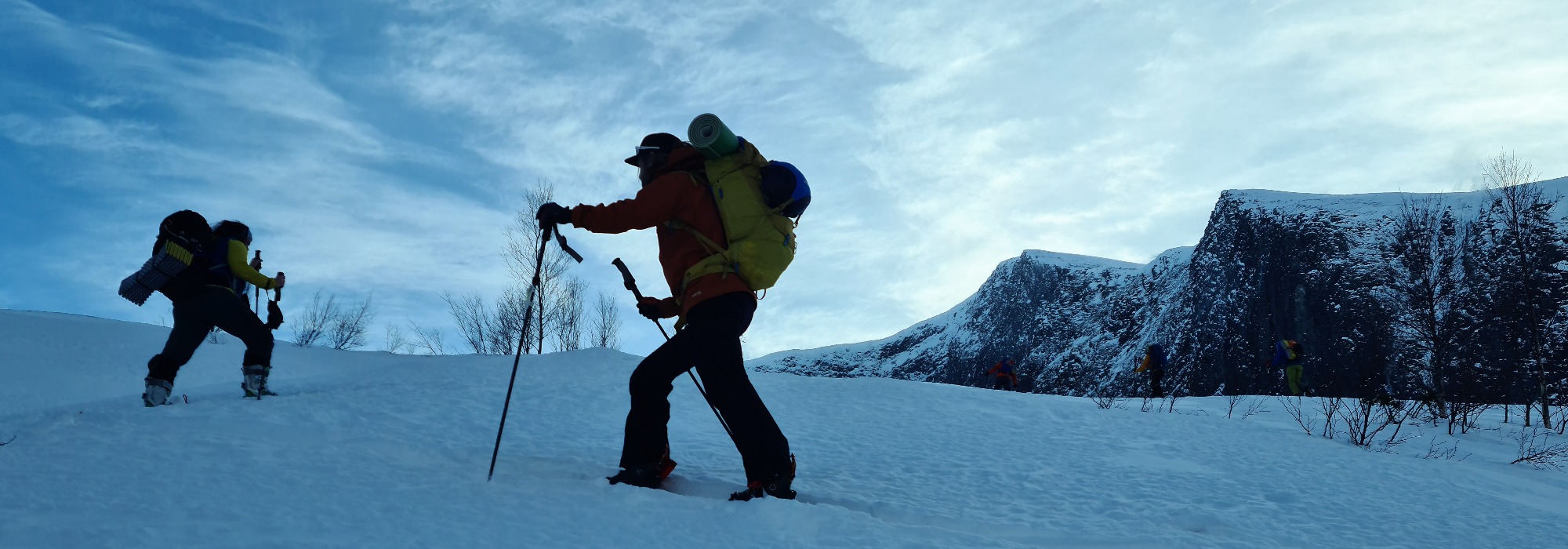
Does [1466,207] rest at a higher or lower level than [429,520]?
higher

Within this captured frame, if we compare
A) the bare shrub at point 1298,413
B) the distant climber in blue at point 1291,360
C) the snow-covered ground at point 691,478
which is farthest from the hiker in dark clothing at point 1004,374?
the snow-covered ground at point 691,478

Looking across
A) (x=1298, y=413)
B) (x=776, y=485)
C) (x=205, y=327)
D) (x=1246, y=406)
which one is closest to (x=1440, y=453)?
(x=1298, y=413)

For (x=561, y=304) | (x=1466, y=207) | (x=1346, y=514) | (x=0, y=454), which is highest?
(x=1466, y=207)

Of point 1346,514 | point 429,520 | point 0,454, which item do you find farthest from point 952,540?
point 0,454

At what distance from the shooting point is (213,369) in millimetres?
8117

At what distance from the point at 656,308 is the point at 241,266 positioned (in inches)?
130

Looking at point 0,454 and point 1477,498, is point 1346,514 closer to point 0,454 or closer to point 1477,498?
point 1477,498

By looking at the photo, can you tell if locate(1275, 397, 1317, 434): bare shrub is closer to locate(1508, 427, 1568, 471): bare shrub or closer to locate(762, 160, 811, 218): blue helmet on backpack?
locate(1508, 427, 1568, 471): bare shrub

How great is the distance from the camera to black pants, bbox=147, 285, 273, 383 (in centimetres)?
448

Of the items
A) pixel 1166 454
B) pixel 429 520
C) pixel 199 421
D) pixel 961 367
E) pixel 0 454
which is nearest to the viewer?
pixel 429 520

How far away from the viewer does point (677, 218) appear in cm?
291

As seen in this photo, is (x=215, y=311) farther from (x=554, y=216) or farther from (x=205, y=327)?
(x=554, y=216)

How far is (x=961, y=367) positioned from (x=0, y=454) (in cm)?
9170

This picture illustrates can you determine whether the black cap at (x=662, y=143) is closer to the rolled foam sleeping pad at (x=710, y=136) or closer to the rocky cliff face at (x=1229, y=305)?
the rolled foam sleeping pad at (x=710, y=136)
